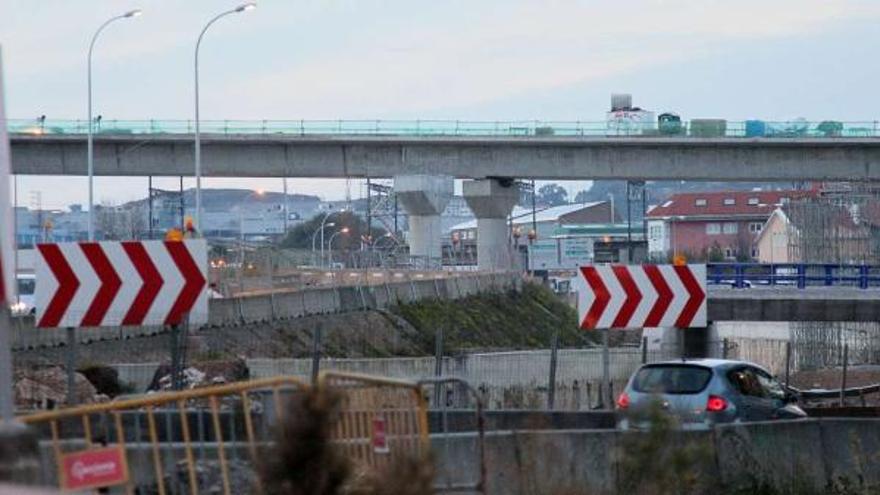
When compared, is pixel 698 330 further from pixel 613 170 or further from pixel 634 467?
pixel 613 170

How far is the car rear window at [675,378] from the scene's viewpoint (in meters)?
22.0

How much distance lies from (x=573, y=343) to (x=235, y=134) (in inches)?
674

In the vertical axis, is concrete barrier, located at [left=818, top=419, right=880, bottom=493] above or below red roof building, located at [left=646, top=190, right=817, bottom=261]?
below

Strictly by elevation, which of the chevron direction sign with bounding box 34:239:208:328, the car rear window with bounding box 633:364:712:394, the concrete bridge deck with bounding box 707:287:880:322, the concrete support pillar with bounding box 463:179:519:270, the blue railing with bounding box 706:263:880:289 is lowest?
the car rear window with bounding box 633:364:712:394

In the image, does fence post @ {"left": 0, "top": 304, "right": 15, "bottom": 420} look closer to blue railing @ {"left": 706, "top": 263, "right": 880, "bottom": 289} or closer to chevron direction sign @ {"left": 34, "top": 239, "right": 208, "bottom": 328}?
chevron direction sign @ {"left": 34, "top": 239, "right": 208, "bottom": 328}

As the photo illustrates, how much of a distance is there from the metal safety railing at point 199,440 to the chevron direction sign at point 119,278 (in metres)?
3.58

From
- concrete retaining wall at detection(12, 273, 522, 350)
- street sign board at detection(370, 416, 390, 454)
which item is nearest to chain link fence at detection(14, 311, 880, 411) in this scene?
concrete retaining wall at detection(12, 273, 522, 350)

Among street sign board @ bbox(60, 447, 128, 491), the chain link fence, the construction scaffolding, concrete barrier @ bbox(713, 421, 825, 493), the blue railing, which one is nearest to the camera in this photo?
street sign board @ bbox(60, 447, 128, 491)

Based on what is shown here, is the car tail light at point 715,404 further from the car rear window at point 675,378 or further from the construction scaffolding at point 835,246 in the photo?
the construction scaffolding at point 835,246

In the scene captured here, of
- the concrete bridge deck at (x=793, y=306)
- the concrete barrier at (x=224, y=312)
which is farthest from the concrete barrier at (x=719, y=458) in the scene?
the concrete barrier at (x=224, y=312)

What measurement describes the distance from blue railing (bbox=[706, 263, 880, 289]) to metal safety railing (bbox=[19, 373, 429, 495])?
32454 millimetres

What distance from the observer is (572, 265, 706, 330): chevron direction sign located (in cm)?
2423

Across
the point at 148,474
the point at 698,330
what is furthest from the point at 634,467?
the point at 698,330

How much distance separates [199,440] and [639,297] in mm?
13167
